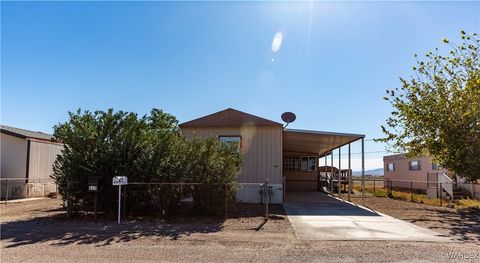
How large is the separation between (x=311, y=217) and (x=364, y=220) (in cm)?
150

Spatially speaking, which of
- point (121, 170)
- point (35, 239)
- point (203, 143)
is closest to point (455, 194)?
point (203, 143)

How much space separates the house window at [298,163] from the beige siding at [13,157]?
50.4 ft

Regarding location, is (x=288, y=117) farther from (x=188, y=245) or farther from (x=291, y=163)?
(x=291, y=163)

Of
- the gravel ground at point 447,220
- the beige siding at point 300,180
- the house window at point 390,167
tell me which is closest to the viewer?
the gravel ground at point 447,220

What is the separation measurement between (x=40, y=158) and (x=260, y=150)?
12.2 metres

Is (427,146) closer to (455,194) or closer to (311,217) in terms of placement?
(311,217)

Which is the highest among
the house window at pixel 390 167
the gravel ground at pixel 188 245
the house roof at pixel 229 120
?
the house roof at pixel 229 120

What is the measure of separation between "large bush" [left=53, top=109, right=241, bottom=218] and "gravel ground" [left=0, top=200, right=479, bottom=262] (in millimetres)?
1399

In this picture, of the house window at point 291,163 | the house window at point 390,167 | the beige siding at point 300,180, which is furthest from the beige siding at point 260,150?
the house window at point 390,167

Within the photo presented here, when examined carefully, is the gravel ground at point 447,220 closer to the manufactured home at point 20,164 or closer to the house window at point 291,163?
the house window at point 291,163

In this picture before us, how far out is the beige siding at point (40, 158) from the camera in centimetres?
2053

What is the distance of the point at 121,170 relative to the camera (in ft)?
38.0

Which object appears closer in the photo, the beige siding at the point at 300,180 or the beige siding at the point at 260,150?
the beige siding at the point at 260,150

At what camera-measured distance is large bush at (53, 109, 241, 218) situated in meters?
11.6
